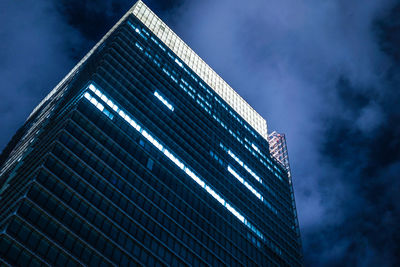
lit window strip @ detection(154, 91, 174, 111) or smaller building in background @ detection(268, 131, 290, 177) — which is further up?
smaller building in background @ detection(268, 131, 290, 177)

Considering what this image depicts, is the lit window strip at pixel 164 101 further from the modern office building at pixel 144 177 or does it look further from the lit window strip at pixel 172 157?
the lit window strip at pixel 172 157

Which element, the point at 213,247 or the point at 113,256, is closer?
the point at 113,256

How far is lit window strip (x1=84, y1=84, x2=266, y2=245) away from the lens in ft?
223

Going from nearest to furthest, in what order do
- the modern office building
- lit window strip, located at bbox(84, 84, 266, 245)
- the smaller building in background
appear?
the modern office building → lit window strip, located at bbox(84, 84, 266, 245) → the smaller building in background

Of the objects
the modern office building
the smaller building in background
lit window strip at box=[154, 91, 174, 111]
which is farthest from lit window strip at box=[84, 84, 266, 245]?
the smaller building in background

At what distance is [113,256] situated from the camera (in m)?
50.2

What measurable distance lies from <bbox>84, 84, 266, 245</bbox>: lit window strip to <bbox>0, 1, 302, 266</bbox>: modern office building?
270 millimetres

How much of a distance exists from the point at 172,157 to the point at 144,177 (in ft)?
36.6

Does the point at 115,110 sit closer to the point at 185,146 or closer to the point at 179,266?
the point at 185,146

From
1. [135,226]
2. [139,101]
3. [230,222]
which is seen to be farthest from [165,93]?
[135,226]

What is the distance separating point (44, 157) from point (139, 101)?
1058 inches

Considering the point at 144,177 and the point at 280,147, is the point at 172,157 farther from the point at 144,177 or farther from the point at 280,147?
the point at 280,147

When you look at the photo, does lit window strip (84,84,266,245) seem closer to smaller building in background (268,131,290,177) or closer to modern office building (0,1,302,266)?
modern office building (0,1,302,266)

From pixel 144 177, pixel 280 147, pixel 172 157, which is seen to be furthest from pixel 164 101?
pixel 280 147
